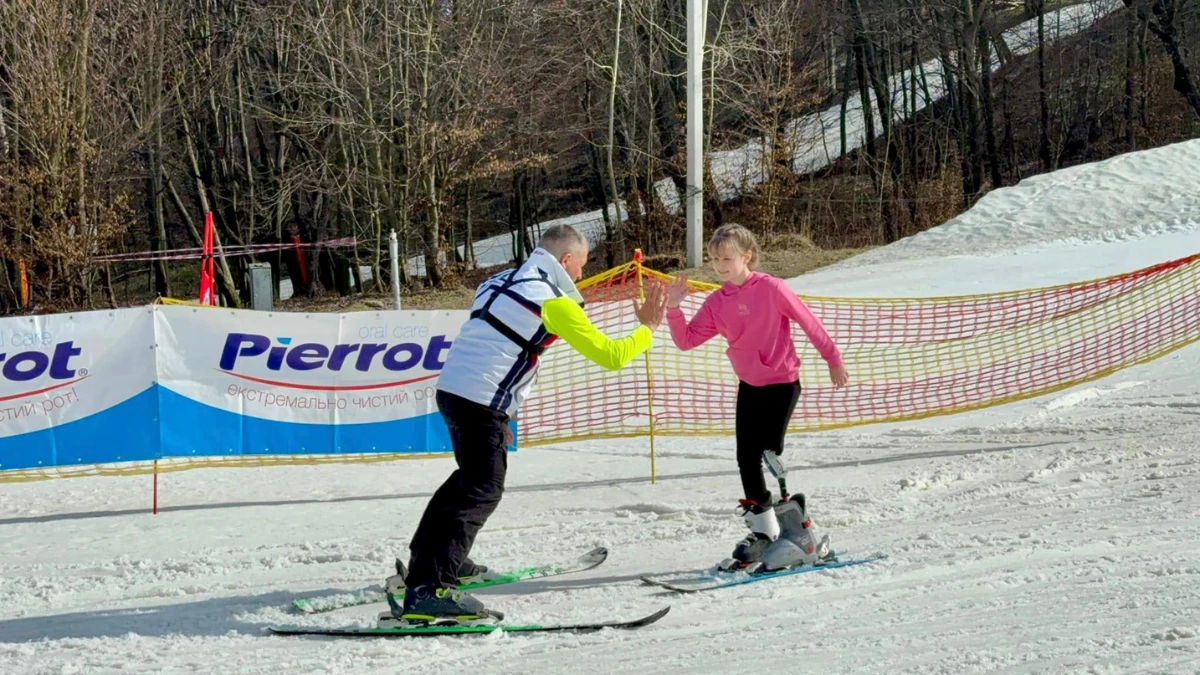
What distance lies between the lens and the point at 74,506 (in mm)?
8672

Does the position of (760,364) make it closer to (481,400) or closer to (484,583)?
(481,400)

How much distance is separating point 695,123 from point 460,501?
16.6m

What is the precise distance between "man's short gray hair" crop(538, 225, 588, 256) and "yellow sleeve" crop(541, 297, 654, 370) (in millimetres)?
278

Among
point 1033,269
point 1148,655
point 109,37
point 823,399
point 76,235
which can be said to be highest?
point 109,37

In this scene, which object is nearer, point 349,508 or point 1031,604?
point 1031,604

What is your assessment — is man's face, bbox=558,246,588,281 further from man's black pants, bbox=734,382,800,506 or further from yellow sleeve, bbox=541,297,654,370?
man's black pants, bbox=734,382,800,506

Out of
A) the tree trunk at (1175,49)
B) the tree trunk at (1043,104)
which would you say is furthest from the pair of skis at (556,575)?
the tree trunk at (1043,104)

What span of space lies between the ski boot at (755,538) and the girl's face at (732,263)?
45.0 inches

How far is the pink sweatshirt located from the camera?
5.84 m

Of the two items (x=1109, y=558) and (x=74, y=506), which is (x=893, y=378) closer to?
(x=1109, y=558)

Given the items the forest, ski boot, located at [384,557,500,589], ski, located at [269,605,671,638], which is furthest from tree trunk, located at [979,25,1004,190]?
ski, located at [269,605,671,638]

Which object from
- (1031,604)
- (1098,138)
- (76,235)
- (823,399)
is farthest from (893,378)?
(1098,138)

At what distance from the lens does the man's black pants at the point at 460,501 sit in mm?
5195

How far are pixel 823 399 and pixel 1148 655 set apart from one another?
7029mm
